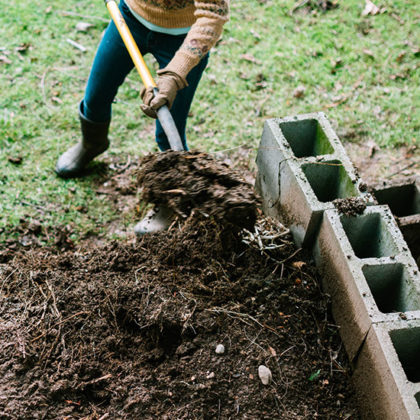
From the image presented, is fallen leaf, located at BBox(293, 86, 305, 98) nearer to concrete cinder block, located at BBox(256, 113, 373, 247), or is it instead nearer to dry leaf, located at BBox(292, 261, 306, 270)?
concrete cinder block, located at BBox(256, 113, 373, 247)

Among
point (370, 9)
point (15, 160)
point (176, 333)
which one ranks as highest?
point (370, 9)

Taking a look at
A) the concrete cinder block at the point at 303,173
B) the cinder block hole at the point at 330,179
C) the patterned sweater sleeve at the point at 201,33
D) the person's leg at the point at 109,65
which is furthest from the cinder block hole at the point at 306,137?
the person's leg at the point at 109,65

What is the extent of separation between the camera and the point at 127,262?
298cm

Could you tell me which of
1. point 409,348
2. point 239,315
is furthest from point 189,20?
point 409,348

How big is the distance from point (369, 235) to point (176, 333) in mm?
1250

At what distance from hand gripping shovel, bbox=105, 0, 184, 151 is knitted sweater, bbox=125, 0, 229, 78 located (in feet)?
0.43

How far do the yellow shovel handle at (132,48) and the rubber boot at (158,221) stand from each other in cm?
85

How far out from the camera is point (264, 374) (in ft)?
7.92

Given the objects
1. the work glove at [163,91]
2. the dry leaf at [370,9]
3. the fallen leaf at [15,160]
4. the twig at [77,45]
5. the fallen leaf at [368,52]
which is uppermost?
the work glove at [163,91]

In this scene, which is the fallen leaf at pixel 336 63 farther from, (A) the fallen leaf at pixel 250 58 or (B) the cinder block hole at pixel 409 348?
(B) the cinder block hole at pixel 409 348

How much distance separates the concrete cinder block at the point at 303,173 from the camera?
2.75m

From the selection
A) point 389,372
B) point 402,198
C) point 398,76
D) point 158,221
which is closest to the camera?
point 389,372

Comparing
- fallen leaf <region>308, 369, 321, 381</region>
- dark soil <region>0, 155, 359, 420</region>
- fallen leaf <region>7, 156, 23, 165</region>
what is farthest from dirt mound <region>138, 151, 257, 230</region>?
fallen leaf <region>7, 156, 23, 165</region>

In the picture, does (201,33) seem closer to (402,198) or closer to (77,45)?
(402,198)
